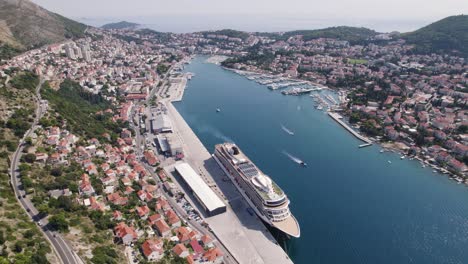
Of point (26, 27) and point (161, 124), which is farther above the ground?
point (26, 27)

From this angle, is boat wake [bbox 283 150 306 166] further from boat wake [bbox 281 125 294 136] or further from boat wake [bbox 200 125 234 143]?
boat wake [bbox 200 125 234 143]

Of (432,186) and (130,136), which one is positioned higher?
(130,136)

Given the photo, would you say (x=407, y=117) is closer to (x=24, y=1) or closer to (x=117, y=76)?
(x=117, y=76)

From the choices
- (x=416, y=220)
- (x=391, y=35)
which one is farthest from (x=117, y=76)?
(x=391, y=35)

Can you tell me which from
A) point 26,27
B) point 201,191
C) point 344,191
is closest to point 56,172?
point 201,191

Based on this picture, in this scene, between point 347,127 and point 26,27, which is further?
point 26,27

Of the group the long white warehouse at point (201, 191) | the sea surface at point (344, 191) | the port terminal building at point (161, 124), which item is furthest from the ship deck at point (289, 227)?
the port terminal building at point (161, 124)

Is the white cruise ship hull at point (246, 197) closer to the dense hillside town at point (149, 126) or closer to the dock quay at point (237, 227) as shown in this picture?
the dock quay at point (237, 227)

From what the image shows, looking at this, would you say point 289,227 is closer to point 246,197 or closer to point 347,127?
point 246,197
